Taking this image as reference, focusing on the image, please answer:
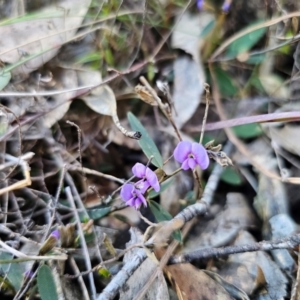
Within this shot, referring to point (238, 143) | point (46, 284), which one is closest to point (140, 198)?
point (46, 284)

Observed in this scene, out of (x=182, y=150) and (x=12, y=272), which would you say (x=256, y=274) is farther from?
(x=12, y=272)

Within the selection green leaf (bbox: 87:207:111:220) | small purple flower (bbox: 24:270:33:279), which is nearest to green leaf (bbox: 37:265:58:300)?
small purple flower (bbox: 24:270:33:279)

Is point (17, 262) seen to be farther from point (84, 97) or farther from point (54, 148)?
point (84, 97)

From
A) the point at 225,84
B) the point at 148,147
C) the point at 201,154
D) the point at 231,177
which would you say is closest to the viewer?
the point at 201,154

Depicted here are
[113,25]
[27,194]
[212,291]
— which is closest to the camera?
[212,291]

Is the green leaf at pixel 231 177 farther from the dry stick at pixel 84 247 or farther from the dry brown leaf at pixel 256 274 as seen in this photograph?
the dry stick at pixel 84 247

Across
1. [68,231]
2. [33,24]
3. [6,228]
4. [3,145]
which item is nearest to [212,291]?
[68,231]
